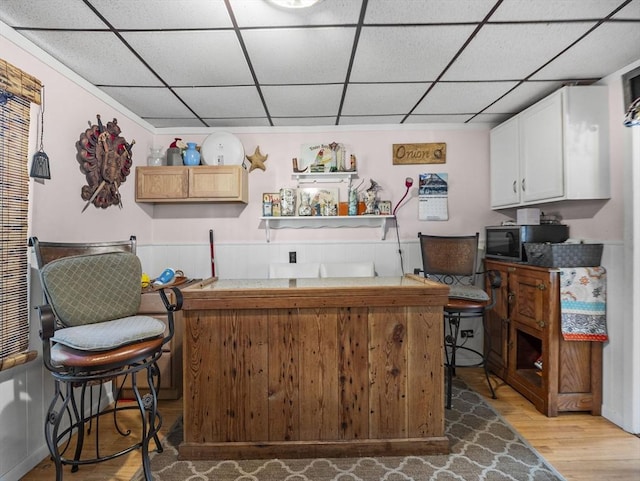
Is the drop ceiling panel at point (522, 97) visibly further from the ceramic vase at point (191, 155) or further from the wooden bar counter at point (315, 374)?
the ceramic vase at point (191, 155)

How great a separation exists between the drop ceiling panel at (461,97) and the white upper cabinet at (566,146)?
36cm

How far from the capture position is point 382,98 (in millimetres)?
2895

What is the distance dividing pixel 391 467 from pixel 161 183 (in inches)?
118

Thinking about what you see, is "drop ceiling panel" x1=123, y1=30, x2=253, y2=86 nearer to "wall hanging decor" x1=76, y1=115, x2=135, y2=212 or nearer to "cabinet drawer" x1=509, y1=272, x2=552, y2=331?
"wall hanging decor" x1=76, y1=115, x2=135, y2=212

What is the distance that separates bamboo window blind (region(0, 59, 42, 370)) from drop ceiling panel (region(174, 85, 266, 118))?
1061mm

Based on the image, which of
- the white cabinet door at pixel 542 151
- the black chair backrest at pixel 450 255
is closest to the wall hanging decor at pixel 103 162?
the black chair backrest at pixel 450 255

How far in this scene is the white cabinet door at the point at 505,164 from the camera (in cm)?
312

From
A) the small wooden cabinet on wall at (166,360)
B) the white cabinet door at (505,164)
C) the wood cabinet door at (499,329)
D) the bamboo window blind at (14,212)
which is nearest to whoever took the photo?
the bamboo window blind at (14,212)

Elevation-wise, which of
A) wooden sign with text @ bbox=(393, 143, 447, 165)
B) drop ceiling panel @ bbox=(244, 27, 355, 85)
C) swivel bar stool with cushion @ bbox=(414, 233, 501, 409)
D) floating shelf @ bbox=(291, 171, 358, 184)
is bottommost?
swivel bar stool with cushion @ bbox=(414, 233, 501, 409)

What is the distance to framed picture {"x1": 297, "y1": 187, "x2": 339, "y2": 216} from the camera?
138 inches

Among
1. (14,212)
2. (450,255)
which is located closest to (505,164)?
(450,255)

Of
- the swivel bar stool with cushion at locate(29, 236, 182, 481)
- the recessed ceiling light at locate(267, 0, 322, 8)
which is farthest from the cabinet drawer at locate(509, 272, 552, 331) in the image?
the swivel bar stool with cushion at locate(29, 236, 182, 481)

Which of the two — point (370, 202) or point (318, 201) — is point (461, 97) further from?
point (318, 201)

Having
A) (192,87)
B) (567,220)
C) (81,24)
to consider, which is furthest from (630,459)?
(81,24)
